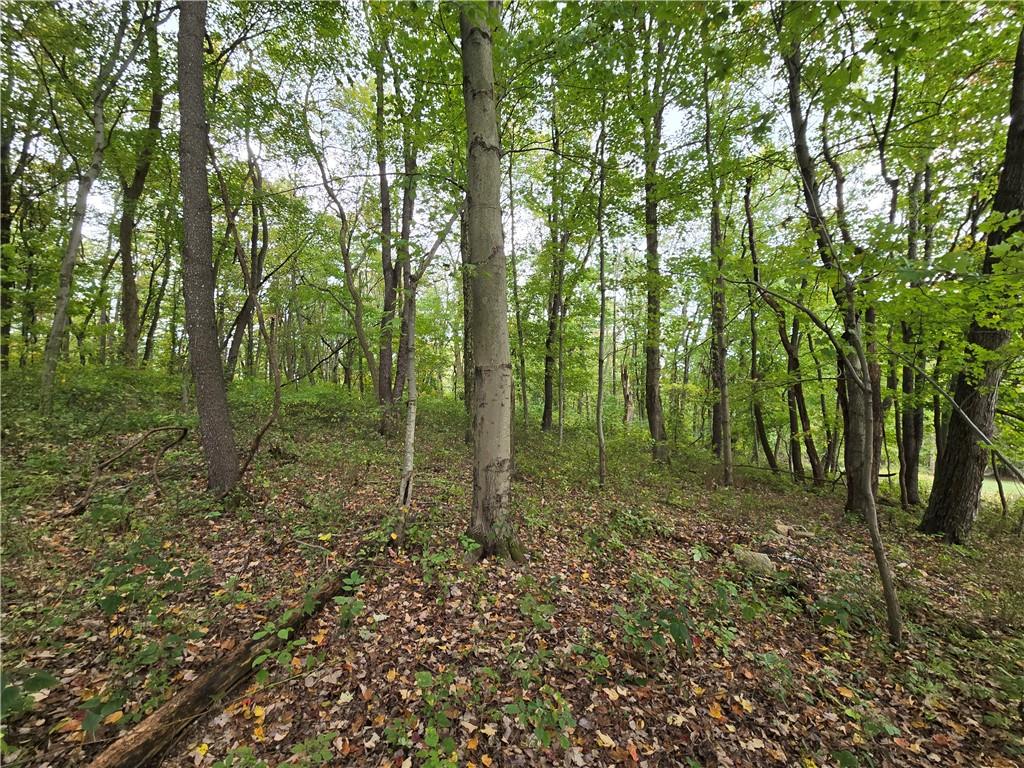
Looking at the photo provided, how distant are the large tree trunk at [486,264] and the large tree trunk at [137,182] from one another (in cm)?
932

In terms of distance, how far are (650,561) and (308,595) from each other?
158 inches

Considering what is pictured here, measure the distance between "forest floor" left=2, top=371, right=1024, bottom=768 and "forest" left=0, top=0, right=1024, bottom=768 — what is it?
0.11 feet

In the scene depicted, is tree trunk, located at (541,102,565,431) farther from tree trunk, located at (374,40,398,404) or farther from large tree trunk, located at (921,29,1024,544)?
large tree trunk, located at (921,29,1024,544)

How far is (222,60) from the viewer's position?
9.70 m

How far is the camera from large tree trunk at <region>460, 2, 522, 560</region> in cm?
398

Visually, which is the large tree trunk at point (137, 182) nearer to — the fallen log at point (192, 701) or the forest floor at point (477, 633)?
→ the forest floor at point (477, 633)

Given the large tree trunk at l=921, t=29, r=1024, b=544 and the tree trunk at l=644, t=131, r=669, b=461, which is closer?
the large tree trunk at l=921, t=29, r=1024, b=544

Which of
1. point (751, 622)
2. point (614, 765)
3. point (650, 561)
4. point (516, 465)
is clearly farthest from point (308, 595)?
point (516, 465)

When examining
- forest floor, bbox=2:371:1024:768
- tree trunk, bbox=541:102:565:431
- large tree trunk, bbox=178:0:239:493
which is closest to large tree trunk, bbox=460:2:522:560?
forest floor, bbox=2:371:1024:768

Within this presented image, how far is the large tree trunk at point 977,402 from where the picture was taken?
5.47 meters

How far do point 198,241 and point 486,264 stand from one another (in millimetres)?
4588

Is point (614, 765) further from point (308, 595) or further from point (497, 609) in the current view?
point (308, 595)

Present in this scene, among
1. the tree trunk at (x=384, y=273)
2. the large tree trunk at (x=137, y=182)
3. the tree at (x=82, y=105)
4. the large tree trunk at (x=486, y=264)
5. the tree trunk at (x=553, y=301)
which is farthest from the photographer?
the tree trunk at (x=553, y=301)

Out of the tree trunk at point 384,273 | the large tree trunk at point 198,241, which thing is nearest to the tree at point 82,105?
the large tree trunk at point 198,241
